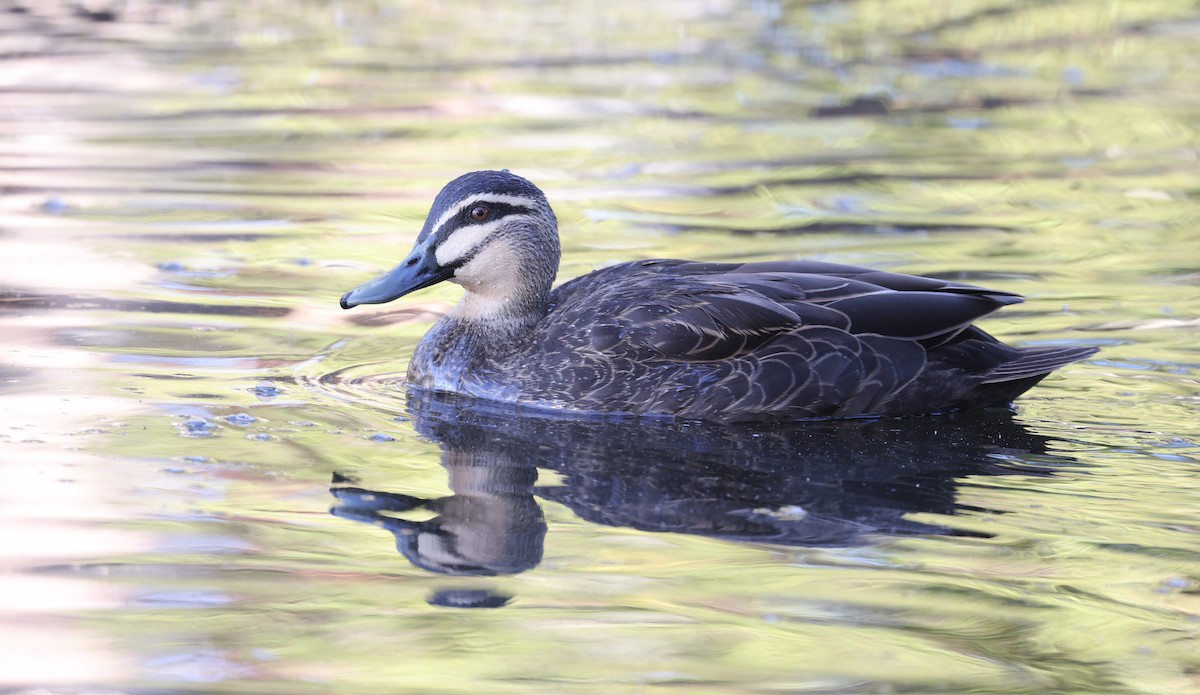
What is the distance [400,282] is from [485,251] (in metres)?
0.52

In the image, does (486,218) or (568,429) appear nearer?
(568,429)

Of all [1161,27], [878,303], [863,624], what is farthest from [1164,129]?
[863,624]

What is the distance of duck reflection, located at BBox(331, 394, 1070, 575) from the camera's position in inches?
272

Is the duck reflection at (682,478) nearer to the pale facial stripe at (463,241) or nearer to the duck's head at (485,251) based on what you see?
the duck's head at (485,251)

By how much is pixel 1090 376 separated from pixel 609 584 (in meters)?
4.29

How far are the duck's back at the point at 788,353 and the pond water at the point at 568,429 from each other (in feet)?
0.68

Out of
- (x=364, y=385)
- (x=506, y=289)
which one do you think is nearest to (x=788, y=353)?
(x=506, y=289)

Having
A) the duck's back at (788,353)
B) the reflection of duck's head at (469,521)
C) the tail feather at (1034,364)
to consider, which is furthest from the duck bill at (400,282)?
the tail feather at (1034,364)

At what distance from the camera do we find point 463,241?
30.0 ft

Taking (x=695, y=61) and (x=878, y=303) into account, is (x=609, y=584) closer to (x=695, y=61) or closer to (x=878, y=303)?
(x=878, y=303)

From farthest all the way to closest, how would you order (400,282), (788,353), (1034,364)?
1. (400,282)
2. (1034,364)
3. (788,353)

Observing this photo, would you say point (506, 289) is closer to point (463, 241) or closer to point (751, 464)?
point (463, 241)

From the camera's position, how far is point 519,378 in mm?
9023

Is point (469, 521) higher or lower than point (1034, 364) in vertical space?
lower
